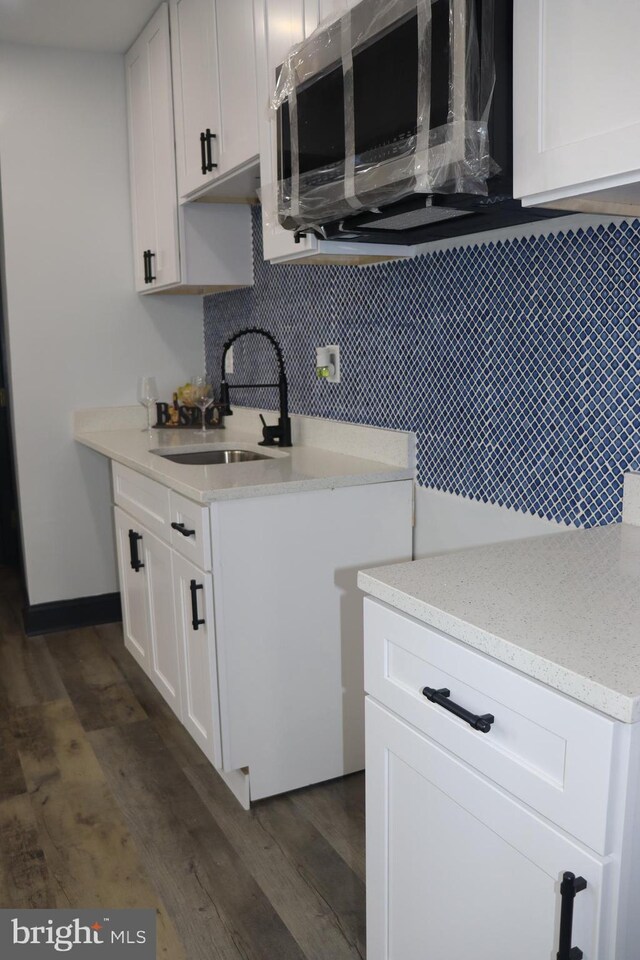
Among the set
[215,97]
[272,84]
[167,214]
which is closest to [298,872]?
[272,84]

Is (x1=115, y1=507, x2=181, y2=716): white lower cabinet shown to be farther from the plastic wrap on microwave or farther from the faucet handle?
the plastic wrap on microwave

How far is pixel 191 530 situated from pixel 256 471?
254 millimetres

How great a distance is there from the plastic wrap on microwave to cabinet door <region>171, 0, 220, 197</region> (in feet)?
2.26

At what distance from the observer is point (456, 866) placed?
44.2 inches

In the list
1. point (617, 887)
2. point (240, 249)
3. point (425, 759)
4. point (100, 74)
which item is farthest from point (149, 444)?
point (617, 887)

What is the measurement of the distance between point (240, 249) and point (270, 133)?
1.02 meters

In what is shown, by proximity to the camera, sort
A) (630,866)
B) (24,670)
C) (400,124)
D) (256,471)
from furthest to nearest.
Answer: (24,670) < (256,471) < (400,124) < (630,866)

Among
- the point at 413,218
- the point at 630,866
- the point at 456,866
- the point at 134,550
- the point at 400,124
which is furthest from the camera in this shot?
the point at 134,550

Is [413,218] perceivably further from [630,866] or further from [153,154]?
[153,154]

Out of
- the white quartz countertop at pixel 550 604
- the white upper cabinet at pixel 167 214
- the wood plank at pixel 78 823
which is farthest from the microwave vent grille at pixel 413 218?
the wood plank at pixel 78 823

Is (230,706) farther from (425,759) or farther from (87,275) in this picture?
(87,275)

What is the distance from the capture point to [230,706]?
6.77 ft

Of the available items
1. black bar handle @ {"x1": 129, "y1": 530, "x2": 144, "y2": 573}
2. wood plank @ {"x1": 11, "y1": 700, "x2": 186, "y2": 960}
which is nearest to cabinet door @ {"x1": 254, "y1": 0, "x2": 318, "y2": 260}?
black bar handle @ {"x1": 129, "y1": 530, "x2": 144, "y2": 573}

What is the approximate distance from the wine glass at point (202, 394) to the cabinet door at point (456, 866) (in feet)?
7.12
